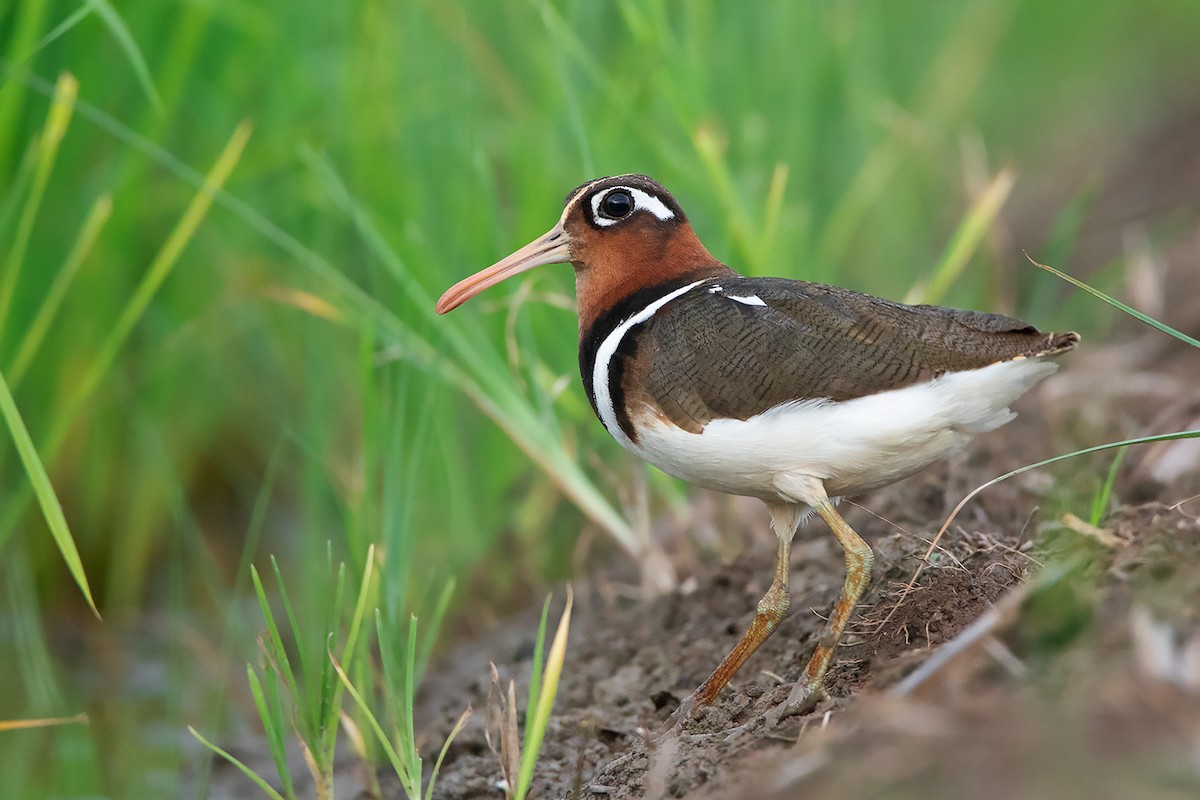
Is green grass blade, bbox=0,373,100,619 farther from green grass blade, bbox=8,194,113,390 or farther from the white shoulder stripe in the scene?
the white shoulder stripe

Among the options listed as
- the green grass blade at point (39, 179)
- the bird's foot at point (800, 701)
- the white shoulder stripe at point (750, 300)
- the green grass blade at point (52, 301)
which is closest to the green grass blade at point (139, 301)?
the green grass blade at point (52, 301)

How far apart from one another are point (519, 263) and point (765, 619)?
47.8 inches

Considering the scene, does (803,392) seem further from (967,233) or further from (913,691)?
(967,233)

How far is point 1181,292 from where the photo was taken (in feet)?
21.5

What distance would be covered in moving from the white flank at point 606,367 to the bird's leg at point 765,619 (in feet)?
1.31

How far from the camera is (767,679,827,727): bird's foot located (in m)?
3.04

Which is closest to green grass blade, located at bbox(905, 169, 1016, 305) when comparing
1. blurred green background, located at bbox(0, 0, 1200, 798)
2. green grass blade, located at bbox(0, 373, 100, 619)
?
blurred green background, located at bbox(0, 0, 1200, 798)

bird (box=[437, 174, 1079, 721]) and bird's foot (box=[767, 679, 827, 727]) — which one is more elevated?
bird (box=[437, 174, 1079, 721])

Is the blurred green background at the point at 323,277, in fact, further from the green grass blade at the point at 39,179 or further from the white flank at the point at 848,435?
the white flank at the point at 848,435

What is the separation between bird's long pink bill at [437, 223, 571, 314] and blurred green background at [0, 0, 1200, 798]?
33cm

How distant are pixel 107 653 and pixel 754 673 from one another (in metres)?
2.96

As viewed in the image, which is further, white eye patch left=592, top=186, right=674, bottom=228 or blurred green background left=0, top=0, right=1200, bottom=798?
blurred green background left=0, top=0, right=1200, bottom=798

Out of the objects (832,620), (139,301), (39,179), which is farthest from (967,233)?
(39,179)

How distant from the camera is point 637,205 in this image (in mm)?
3887
